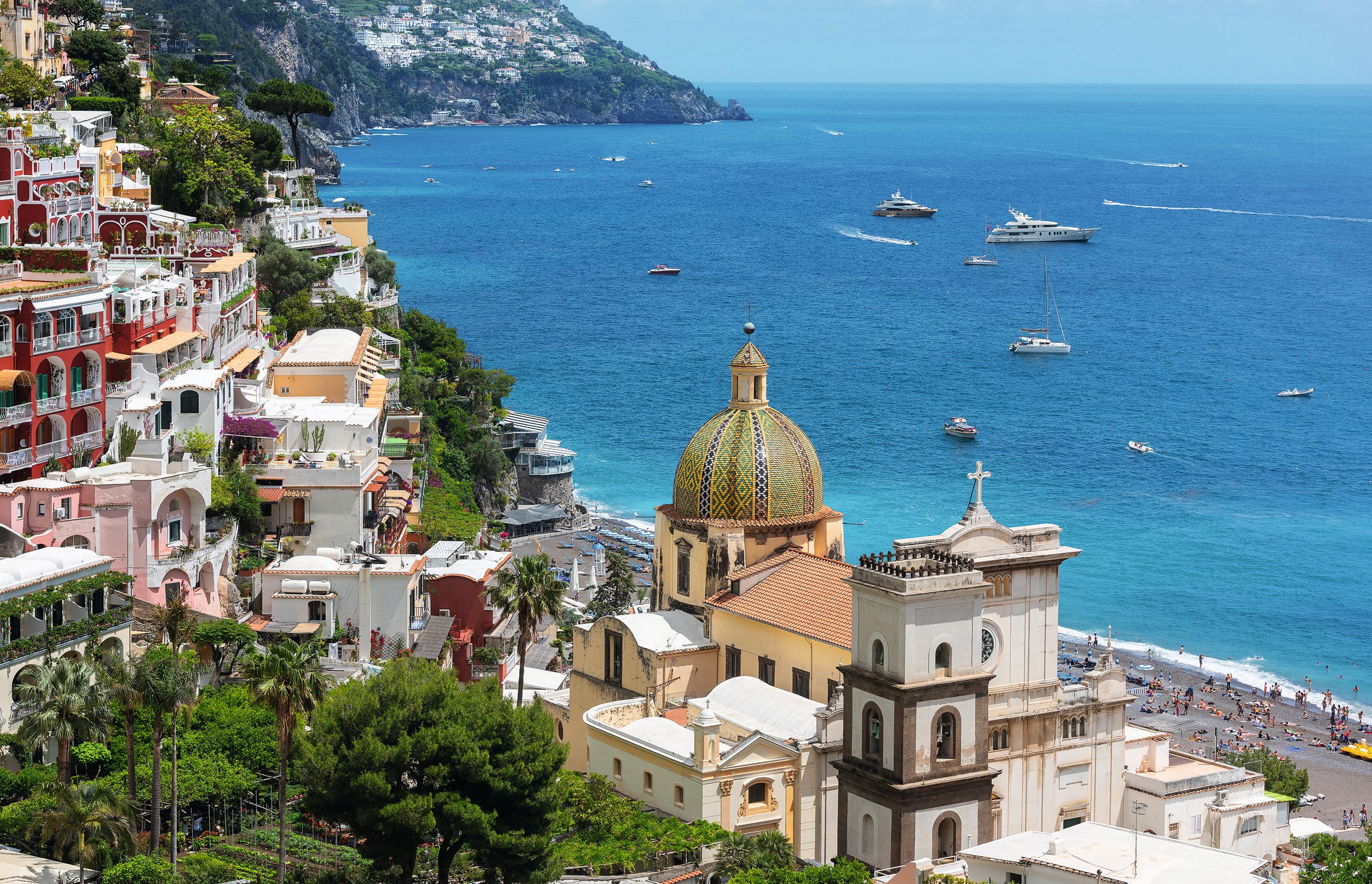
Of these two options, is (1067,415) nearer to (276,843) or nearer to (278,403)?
(278,403)

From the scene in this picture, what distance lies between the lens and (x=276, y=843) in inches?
1534

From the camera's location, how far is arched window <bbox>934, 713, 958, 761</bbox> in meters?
39.9

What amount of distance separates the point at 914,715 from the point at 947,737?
1.22 m

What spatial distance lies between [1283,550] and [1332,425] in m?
29.8

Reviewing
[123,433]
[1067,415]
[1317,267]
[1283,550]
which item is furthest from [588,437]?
[1317,267]

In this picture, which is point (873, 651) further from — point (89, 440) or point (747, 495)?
point (89, 440)

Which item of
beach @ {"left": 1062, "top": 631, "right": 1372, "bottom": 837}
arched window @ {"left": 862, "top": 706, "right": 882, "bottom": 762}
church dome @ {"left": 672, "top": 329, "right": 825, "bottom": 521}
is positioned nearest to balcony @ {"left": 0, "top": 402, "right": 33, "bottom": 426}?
church dome @ {"left": 672, "top": 329, "right": 825, "bottom": 521}

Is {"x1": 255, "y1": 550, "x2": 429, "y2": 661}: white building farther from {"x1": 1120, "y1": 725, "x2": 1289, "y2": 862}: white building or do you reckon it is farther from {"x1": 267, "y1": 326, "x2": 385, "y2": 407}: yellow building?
{"x1": 1120, "y1": 725, "x2": 1289, "y2": 862}: white building

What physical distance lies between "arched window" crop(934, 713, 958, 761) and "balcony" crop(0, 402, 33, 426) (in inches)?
1096

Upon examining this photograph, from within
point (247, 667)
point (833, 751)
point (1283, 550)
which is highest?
point (247, 667)

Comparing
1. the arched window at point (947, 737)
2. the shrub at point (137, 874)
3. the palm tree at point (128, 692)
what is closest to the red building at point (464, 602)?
the palm tree at point (128, 692)

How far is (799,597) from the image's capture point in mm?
47000

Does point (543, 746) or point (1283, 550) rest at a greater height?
point (543, 746)

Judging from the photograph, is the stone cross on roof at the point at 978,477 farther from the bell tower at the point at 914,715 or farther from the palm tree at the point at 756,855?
the palm tree at the point at 756,855
